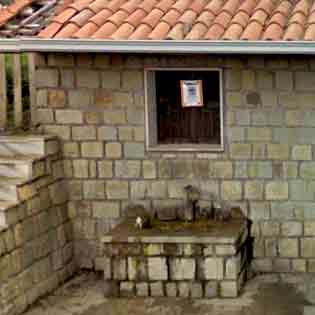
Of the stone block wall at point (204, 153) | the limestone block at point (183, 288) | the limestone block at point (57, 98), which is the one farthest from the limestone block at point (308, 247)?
the limestone block at point (57, 98)

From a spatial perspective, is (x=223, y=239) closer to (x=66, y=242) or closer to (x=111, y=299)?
(x=111, y=299)

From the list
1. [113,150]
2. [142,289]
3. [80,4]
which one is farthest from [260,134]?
[80,4]

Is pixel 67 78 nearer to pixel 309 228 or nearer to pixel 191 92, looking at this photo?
pixel 191 92

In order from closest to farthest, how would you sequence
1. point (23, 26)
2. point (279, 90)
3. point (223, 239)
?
1. point (223, 239)
2. point (279, 90)
3. point (23, 26)

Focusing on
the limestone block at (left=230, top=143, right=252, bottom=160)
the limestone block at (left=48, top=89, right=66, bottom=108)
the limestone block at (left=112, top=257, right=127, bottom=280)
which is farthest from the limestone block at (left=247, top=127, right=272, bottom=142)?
the limestone block at (left=48, top=89, right=66, bottom=108)

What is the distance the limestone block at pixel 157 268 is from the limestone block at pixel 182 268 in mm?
74

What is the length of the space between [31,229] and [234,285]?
7.26 feet

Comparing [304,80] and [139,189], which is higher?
[304,80]

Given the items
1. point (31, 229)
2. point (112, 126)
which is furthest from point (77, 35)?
point (31, 229)

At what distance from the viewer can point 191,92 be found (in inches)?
373

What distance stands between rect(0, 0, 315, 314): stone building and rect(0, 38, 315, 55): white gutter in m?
0.27

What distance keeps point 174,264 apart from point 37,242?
1493 millimetres

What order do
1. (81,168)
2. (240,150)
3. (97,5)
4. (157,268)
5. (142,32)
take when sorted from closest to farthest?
(157,268) < (142,32) < (240,150) < (81,168) < (97,5)

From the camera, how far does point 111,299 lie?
8.73 m
